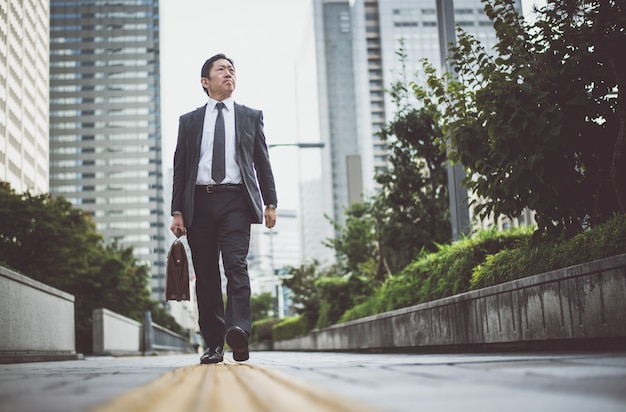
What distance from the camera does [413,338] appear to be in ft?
30.5

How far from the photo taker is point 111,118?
16488cm

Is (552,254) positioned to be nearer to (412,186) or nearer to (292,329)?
(412,186)

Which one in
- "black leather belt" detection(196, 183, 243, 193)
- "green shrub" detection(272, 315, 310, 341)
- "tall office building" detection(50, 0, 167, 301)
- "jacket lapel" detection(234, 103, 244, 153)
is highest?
"tall office building" detection(50, 0, 167, 301)

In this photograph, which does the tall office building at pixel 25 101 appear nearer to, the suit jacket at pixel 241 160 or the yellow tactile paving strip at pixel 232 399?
the suit jacket at pixel 241 160

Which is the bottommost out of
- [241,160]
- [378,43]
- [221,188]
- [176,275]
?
[176,275]

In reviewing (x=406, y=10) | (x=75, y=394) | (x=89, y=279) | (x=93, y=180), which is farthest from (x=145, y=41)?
(x=75, y=394)

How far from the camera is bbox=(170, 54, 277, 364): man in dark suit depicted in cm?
596

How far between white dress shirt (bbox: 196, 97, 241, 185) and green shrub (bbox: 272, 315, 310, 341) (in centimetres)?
1882

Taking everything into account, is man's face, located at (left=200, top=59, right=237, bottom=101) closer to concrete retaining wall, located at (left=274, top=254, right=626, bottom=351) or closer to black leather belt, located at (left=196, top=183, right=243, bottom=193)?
black leather belt, located at (left=196, top=183, right=243, bottom=193)

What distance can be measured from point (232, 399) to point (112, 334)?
26.3 metres

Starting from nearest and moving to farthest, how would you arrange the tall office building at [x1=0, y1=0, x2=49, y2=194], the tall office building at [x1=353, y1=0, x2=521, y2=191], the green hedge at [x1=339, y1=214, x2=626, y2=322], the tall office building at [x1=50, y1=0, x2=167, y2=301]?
the green hedge at [x1=339, y1=214, x2=626, y2=322], the tall office building at [x1=0, y1=0, x2=49, y2=194], the tall office building at [x1=353, y1=0, x2=521, y2=191], the tall office building at [x1=50, y1=0, x2=167, y2=301]

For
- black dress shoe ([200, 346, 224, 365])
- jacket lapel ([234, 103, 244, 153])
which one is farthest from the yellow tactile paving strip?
jacket lapel ([234, 103, 244, 153])

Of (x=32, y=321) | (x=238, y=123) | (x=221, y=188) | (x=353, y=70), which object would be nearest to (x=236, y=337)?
(x=221, y=188)

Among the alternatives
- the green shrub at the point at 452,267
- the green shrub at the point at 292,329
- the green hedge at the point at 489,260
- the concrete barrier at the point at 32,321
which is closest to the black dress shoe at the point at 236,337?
the green hedge at the point at 489,260
